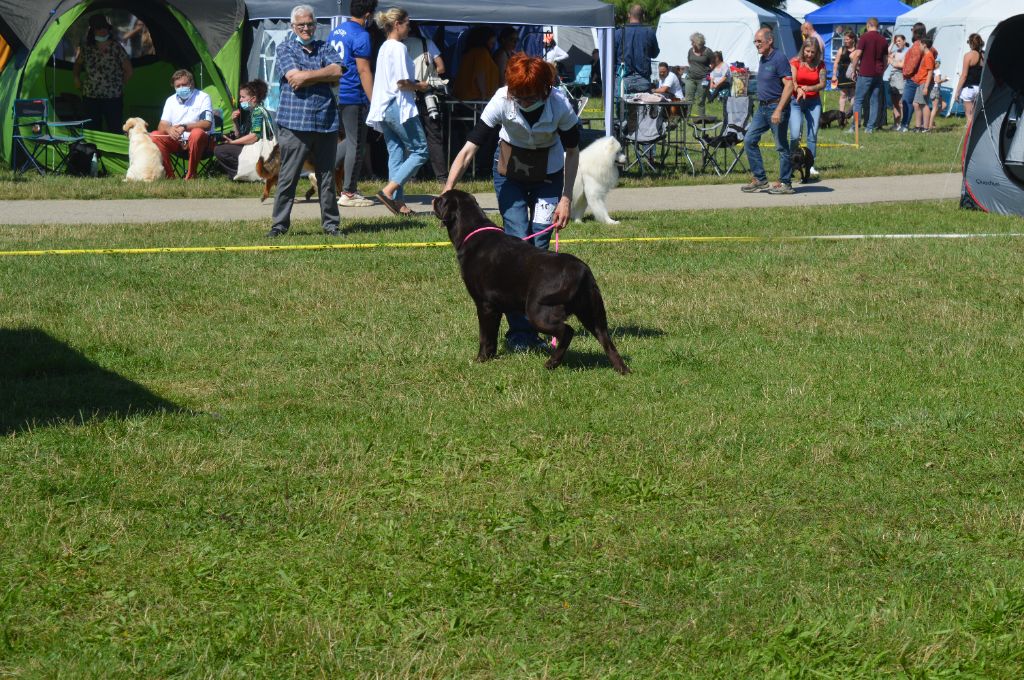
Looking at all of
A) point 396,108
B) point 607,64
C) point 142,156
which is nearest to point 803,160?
point 607,64

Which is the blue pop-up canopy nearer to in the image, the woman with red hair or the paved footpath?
the paved footpath

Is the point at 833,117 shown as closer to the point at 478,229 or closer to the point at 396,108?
the point at 396,108

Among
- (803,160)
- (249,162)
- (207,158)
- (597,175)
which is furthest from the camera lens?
(207,158)

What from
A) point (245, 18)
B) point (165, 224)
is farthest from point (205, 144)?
point (165, 224)

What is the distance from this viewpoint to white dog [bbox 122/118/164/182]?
49.4ft

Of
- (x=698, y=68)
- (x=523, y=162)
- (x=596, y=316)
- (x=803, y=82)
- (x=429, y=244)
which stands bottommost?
(x=429, y=244)

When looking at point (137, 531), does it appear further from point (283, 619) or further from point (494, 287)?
point (494, 287)

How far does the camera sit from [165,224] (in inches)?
461

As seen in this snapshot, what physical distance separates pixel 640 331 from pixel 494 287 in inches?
57.8

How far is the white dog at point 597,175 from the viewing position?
1186 centimetres

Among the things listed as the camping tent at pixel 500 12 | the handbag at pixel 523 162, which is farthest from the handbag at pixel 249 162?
the handbag at pixel 523 162

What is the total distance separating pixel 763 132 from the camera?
14.7 m

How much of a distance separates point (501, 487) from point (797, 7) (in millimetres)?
41806

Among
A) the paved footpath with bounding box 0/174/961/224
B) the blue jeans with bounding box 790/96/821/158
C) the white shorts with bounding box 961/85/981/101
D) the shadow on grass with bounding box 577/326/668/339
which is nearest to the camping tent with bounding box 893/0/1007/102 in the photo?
the white shorts with bounding box 961/85/981/101
